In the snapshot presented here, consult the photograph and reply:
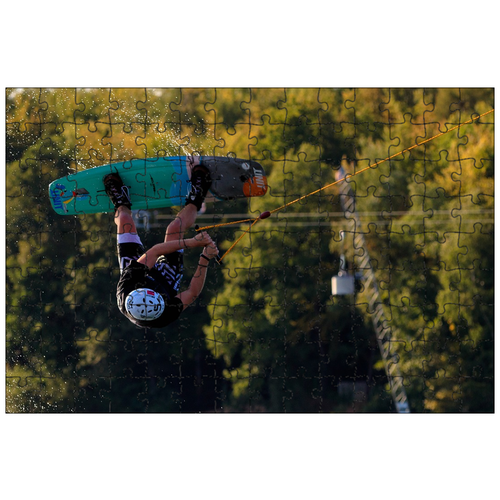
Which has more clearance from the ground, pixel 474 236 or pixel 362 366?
pixel 474 236

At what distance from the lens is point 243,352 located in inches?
535

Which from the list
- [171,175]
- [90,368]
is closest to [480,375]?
[90,368]

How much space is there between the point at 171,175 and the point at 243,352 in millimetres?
7030

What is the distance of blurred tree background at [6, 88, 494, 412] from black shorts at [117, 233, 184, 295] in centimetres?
431

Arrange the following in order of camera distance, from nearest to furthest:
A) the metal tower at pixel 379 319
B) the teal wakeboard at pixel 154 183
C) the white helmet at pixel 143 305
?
the white helmet at pixel 143 305, the teal wakeboard at pixel 154 183, the metal tower at pixel 379 319

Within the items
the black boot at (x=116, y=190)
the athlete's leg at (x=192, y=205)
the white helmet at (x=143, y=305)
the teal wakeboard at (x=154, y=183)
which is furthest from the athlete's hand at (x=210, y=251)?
the teal wakeboard at (x=154, y=183)

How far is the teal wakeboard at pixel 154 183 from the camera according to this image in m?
6.74

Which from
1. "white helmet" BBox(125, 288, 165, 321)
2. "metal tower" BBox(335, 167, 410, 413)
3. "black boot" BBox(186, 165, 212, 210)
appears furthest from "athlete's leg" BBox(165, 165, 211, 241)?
"metal tower" BBox(335, 167, 410, 413)

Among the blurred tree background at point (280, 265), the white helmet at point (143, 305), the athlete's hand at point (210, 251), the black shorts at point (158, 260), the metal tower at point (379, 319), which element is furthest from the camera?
the metal tower at point (379, 319)

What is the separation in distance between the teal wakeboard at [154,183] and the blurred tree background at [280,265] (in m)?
3.60

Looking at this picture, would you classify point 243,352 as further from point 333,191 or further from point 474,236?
point 474,236

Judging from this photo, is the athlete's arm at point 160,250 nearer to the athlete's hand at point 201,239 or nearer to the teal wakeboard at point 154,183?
the athlete's hand at point 201,239

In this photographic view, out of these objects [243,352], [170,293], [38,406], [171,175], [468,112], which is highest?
[468,112]

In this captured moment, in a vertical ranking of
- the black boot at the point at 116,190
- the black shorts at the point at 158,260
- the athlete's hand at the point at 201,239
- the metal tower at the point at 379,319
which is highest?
the black boot at the point at 116,190
